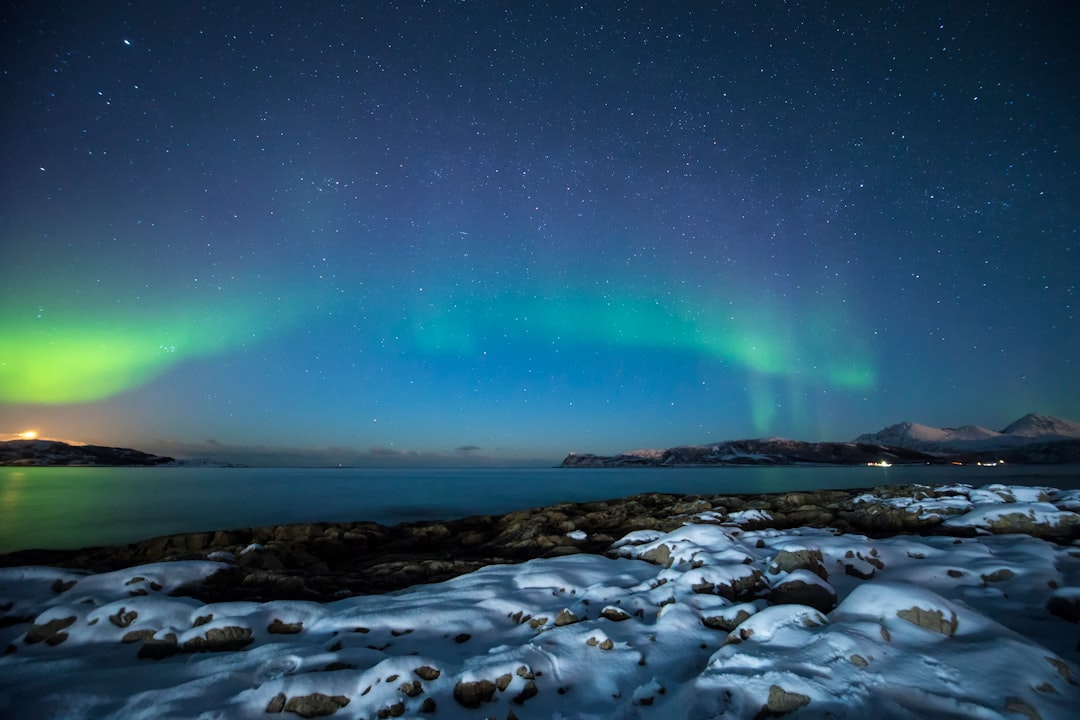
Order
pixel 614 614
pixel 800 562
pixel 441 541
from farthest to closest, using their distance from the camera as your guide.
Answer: pixel 441 541, pixel 800 562, pixel 614 614

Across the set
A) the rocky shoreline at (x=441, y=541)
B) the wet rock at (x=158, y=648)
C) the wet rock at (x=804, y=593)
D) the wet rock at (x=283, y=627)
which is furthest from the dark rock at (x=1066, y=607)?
the wet rock at (x=158, y=648)

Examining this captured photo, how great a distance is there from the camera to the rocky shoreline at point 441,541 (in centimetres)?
1198

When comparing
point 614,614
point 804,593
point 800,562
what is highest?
point 800,562

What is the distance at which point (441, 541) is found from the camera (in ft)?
68.5

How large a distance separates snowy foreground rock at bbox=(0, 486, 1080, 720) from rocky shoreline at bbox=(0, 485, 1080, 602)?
2255 mm

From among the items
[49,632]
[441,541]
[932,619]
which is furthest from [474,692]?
[441,541]

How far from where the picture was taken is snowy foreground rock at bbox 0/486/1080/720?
4.75 metres

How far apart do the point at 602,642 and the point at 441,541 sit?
1580 cm

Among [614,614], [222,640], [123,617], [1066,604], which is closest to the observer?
[1066,604]

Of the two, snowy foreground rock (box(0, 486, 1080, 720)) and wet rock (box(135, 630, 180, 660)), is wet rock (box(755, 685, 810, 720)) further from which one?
wet rock (box(135, 630, 180, 660))

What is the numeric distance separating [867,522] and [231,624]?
793 inches

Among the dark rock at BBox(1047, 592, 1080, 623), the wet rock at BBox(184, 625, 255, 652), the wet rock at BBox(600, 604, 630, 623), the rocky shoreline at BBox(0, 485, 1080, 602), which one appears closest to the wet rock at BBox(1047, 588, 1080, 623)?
the dark rock at BBox(1047, 592, 1080, 623)

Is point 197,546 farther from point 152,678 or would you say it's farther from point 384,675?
point 384,675

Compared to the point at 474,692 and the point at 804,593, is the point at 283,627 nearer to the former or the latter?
the point at 474,692
